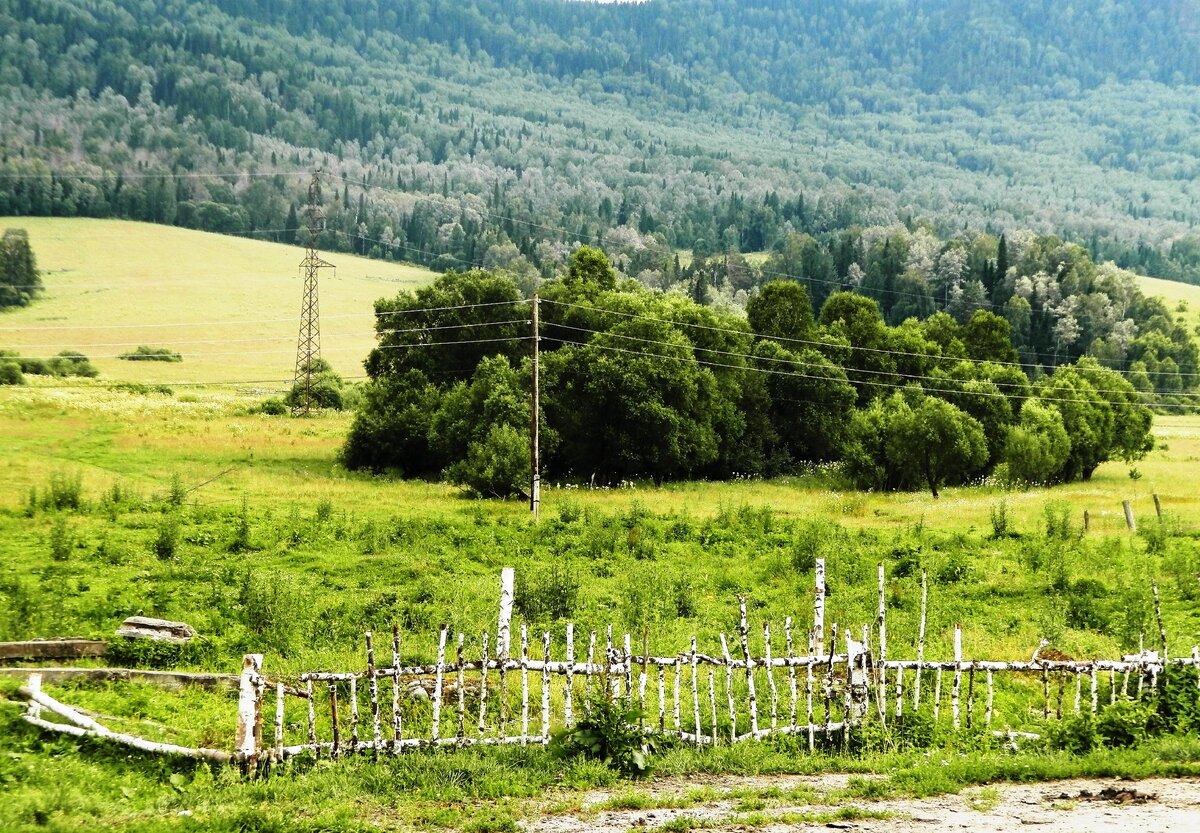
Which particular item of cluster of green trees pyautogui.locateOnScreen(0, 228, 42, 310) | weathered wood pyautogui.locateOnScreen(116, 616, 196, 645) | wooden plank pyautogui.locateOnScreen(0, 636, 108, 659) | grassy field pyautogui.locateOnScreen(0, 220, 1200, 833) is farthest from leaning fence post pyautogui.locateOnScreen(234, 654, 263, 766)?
cluster of green trees pyautogui.locateOnScreen(0, 228, 42, 310)

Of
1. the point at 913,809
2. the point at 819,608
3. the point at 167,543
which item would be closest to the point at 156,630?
the point at 167,543

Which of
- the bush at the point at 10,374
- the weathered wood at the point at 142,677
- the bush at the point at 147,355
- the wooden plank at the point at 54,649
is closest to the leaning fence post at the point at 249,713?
the weathered wood at the point at 142,677

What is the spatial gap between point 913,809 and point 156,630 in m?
15.4

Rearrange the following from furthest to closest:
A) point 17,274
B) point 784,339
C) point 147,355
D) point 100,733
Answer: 1. point 17,274
2. point 147,355
3. point 784,339
4. point 100,733

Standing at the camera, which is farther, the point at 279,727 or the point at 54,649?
the point at 54,649

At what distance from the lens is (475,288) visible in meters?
70.4

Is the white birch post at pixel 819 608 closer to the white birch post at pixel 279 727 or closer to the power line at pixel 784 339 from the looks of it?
the white birch post at pixel 279 727

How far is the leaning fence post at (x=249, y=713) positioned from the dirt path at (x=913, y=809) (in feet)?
14.4

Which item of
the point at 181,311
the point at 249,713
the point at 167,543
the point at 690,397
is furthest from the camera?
the point at 181,311

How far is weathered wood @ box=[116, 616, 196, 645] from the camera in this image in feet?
71.7

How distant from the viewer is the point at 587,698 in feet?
56.9

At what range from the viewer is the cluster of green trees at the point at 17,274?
490ft

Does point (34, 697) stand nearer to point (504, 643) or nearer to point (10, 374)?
point (504, 643)

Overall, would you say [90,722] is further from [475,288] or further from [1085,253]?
[1085,253]
